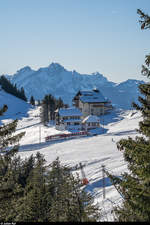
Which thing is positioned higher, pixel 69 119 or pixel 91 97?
pixel 91 97

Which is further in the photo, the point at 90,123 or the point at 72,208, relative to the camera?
the point at 90,123

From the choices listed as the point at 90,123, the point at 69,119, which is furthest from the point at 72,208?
the point at 69,119

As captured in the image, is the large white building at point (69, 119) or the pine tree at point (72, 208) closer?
the pine tree at point (72, 208)

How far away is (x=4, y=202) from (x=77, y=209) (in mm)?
3449

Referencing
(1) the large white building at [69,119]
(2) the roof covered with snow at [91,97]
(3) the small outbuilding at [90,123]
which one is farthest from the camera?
(2) the roof covered with snow at [91,97]

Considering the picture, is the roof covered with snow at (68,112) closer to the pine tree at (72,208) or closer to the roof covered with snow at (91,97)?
the roof covered with snow at (91,97)

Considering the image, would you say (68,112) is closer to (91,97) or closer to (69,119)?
(69,119)

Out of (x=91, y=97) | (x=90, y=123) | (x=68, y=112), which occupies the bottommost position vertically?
(x=90, y=123)

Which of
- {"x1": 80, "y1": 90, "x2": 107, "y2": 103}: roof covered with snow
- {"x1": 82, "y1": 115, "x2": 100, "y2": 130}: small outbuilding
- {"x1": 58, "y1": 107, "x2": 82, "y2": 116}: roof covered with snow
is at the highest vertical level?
{"x1": 80, "y1": 90, "x2": 107, "y2": 103}: roof covered with snow

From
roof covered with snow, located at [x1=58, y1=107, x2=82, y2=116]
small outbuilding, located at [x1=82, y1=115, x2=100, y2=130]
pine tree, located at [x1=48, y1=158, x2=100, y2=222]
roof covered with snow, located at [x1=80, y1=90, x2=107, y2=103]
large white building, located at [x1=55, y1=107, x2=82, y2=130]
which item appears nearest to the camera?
pine tree, located at [x1=48, y1=158, x2=100, y2=222]

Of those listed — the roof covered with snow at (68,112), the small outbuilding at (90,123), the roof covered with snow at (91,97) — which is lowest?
the small outbuilding at (90,123)

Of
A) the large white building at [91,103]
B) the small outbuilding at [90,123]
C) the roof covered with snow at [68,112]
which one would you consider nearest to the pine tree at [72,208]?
the small outbuilding at [90,123]

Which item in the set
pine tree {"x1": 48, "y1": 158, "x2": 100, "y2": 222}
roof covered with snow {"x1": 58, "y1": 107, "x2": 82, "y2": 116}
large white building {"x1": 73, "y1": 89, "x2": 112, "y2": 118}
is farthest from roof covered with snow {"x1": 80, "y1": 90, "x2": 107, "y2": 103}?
pine tree {"x1": 48, "y1": 158, "x2": 100, "y2": 222}

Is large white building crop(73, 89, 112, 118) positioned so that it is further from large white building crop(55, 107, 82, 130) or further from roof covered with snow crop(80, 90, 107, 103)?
large white building crop(55, 107, 82, 130)
